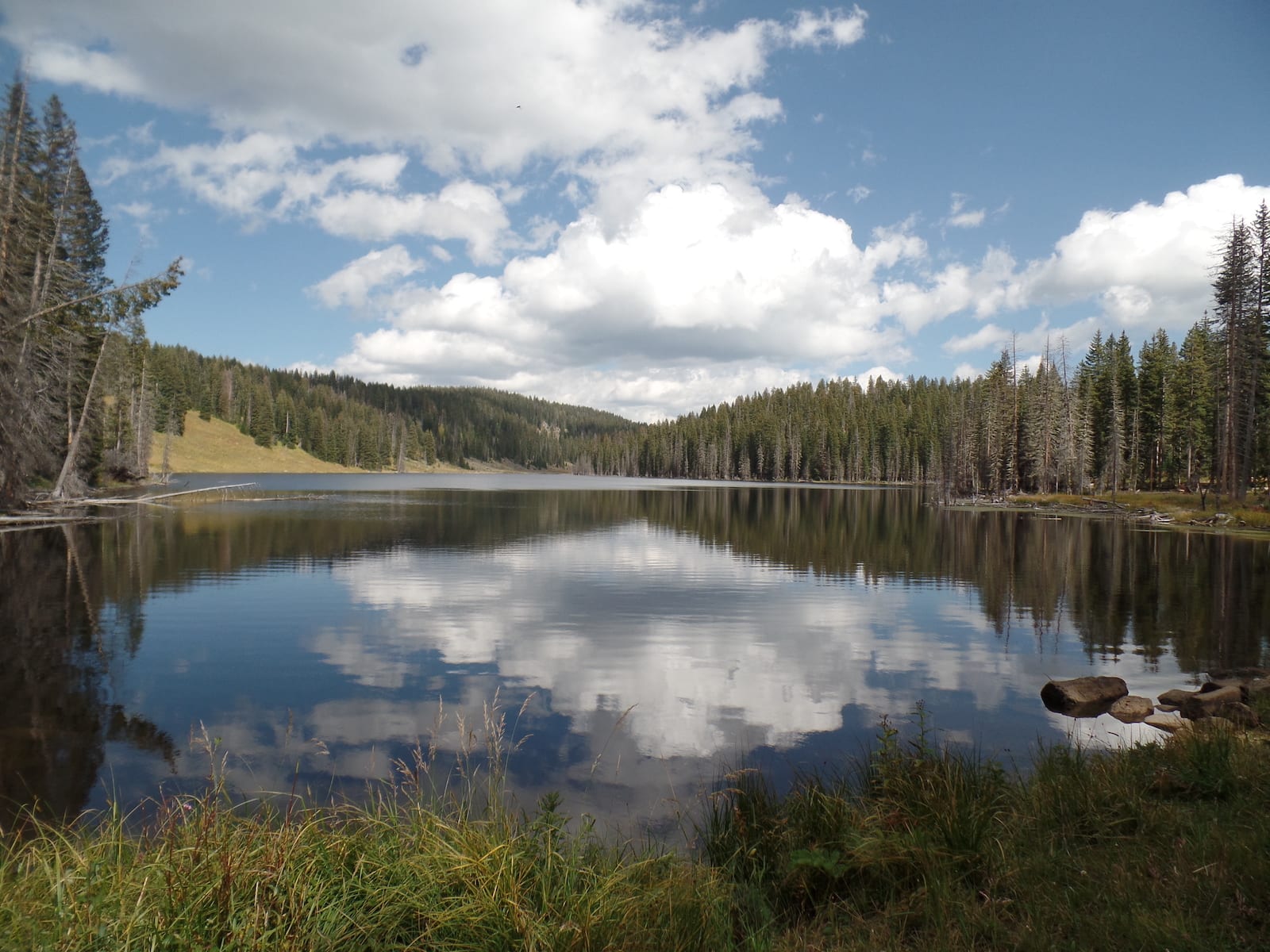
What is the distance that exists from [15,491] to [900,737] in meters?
48.6

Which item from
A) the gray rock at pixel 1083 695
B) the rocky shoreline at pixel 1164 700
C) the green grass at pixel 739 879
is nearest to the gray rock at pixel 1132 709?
the rocky shoreline at pixel 1164 700

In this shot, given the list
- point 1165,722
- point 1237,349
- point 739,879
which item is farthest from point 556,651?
point 1237,349

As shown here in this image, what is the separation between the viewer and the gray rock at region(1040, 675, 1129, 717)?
13.8 m

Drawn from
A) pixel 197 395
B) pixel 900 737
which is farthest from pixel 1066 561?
pixel 197 395

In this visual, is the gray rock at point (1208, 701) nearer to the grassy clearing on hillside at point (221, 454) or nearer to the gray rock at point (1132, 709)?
the gray rock at point (1132, 709)

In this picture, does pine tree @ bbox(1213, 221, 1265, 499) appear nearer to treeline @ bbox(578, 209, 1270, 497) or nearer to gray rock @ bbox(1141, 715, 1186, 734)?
treeline @ bbox(578, 209, 1270, 497)

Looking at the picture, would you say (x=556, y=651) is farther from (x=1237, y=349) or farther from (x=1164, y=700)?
(x=1237, y=349)

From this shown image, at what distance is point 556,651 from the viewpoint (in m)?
17.6

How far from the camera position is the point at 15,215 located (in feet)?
86.1

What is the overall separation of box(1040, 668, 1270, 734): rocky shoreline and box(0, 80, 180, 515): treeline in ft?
86.3

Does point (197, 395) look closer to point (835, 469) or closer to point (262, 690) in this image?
point (835, 469)

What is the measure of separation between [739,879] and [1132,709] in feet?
33.4

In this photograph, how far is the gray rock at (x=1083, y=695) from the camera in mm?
13812

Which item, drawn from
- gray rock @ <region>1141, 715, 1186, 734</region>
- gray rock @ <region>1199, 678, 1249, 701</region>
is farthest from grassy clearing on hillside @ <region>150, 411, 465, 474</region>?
gray rock @ <region>1199, 678, 1249, 701</region>
